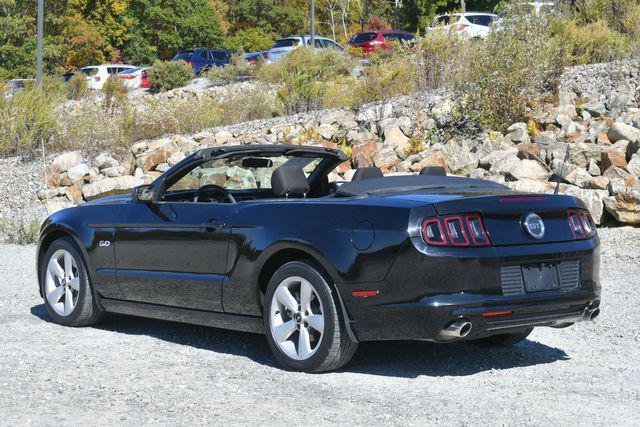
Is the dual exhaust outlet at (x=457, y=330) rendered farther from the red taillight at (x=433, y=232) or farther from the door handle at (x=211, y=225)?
the door handle at (x=211, y=225)

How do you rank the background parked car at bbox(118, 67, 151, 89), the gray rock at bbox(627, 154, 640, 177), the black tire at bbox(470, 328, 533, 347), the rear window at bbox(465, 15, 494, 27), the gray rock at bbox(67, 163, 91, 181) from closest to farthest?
the black tire at bbox(470, 328, 533, 347) < the gray rock at bbox(627, 154, 640, 177) < the gray rock at bbox(67, 163, 91, 181) < the rear window at bbox(465, 15, 494, 27) < the background parked car at bbox(118, 67, 151, 89)

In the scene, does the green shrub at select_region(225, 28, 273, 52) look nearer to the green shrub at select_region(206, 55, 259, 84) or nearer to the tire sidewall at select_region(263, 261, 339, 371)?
the green shrub at select_region(206, 55, 259, 84)

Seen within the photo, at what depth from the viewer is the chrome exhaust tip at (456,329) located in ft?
18.5

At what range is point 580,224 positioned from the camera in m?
6.27

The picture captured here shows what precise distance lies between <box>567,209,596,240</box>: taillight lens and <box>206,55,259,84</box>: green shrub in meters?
27.3

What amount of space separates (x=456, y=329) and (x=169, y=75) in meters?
34.9

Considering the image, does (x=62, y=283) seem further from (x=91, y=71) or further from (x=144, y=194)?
(x=91, y=71)

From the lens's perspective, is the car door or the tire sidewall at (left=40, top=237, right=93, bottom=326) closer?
the car door

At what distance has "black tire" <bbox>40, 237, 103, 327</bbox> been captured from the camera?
775 cm

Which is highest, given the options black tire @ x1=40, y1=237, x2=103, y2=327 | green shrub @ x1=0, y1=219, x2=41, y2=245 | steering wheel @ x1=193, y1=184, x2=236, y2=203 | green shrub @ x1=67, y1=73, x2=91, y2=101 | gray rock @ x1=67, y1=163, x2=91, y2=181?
steering wheel @ x1=193, y1=184, x2=236, y2=203

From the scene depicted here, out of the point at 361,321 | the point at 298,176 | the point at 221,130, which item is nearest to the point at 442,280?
the point at 361,321

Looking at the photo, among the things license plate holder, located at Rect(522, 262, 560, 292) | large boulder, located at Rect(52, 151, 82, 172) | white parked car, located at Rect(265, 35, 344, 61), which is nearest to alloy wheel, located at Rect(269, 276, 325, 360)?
license plate holder, located at Rect(522, 262, 560, 292)

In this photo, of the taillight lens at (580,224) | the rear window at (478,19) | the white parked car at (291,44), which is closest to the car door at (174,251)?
the taillight lens at (580,224)

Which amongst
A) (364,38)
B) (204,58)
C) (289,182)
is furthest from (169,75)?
(289,182)
